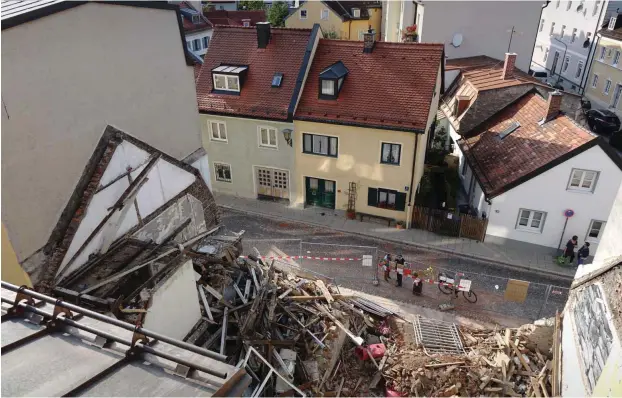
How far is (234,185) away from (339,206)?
643 cm

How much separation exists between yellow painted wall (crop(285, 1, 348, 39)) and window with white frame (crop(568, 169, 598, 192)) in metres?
42.6

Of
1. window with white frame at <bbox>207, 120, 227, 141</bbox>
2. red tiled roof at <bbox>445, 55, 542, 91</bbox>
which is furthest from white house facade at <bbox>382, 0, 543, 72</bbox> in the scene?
window with white frame at <bbox>207, 120, 227, 141</bbox>

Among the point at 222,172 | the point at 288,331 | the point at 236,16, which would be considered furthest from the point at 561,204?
the point at 236,16

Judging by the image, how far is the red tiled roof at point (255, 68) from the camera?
912 inches

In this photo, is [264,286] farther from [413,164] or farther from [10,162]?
[413,164]

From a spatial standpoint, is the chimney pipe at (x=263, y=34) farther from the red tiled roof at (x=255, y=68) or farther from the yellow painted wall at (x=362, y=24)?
the yellow painted wall at (x=362, y=24)

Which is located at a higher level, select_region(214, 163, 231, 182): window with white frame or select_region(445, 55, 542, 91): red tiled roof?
select_region(445, 55, 542, 91): red tiled roof

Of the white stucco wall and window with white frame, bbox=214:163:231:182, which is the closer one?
the white stucco wall

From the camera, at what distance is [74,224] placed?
1044 cm

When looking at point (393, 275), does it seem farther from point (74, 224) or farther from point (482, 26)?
point (482, 26)

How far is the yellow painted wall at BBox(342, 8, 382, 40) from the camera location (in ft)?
188

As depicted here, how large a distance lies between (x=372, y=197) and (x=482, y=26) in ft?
64.9

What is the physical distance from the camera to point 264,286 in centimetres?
1503

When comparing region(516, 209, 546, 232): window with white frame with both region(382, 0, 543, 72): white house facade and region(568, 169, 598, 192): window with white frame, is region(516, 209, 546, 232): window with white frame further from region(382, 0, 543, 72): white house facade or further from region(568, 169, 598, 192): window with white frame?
region(382, 0, 543, 72): white house facade
